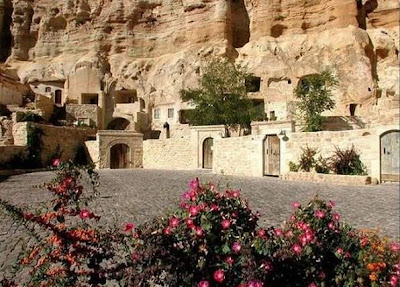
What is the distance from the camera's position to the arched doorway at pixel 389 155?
12.8 meters

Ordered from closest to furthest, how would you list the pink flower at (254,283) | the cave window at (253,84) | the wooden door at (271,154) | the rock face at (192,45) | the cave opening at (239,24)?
the pink flower at (254,283)
the wooden door at (271,154)
the cave window at (253,84)
the rock face at (192,45)
the cave opening at (239,24)

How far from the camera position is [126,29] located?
136 feet

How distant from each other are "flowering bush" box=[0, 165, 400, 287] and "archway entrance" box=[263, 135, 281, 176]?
13.6 m

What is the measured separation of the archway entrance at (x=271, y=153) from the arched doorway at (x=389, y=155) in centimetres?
449

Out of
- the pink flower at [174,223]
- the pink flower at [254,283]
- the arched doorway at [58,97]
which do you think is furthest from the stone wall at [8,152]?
the pink flower at [254,283]

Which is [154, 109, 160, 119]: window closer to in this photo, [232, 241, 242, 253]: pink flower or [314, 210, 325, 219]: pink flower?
[314, 210, 325, 219]: pink flower

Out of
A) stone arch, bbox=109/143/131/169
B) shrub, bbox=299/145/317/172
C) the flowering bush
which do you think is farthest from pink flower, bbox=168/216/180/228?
stone arch, bbox=109/143/131/169

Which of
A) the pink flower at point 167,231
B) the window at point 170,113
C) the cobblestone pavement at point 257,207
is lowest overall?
the cobblestone pavement at point 257,207

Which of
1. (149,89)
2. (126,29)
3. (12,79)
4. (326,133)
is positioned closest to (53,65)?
(12,79)

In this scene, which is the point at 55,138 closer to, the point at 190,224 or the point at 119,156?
the point at 119,156

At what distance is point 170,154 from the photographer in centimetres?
2542

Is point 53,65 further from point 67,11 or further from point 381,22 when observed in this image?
point 381,22

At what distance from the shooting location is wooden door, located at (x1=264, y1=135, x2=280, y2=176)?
16.4 meters

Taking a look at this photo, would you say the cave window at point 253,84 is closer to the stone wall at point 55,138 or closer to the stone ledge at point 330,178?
the stone wall at point 55,138
